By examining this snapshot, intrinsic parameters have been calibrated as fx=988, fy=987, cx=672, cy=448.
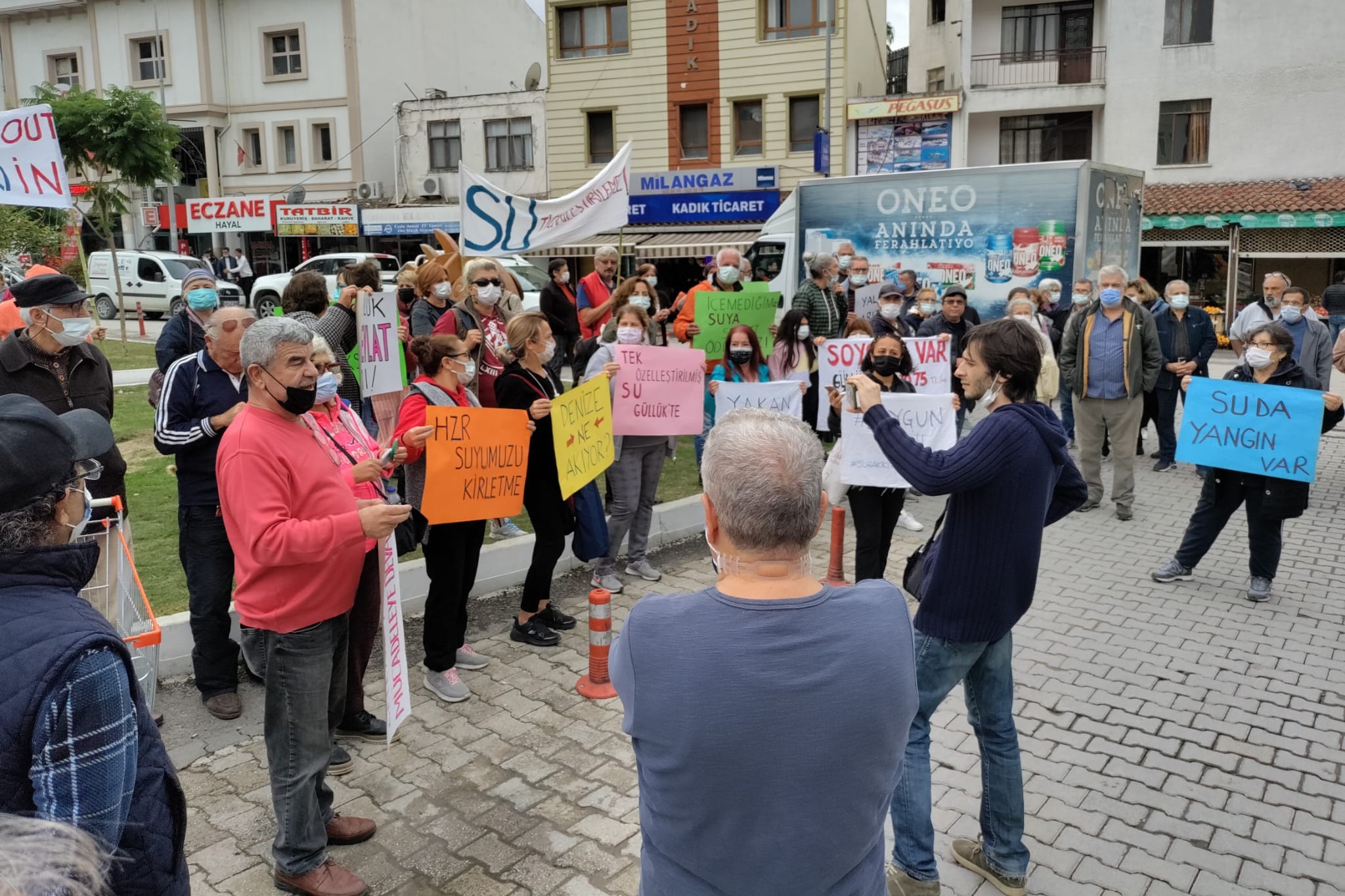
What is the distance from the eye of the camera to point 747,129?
95.8ft

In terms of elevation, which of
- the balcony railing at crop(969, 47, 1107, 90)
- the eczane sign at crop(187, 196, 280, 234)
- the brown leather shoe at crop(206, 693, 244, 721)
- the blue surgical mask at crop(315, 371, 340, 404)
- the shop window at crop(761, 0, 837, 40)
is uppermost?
the shop window at crop(761, 0, 837, 40)

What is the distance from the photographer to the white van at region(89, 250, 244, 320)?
28.4 m

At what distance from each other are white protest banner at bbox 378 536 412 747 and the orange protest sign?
0.95m

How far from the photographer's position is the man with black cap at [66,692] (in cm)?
182

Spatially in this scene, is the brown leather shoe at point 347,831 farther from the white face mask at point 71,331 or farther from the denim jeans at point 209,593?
the white face mask at point 71,331

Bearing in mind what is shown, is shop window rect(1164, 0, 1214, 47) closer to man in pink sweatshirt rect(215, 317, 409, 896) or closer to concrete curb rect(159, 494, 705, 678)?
concrete curb rect(159, 494, 705, 678)

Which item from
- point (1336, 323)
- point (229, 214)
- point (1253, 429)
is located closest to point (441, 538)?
point (1253, 429)

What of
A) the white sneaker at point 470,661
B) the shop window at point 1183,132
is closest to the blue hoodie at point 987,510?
the white sneaker at point 470,661

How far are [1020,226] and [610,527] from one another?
862 cm

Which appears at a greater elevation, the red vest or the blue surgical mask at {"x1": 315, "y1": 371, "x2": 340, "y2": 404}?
the red vest

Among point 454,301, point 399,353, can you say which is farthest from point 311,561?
point 454,301

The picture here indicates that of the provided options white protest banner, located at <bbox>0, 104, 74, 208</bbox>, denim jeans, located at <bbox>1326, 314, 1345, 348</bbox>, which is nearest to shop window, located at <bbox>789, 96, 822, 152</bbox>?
denim jeans, located at <bbox>1326, 314, 1345, 348</bbox>

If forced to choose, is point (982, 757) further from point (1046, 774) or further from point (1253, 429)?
point (1253, 429)

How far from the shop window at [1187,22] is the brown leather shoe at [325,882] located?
29.7 meters
